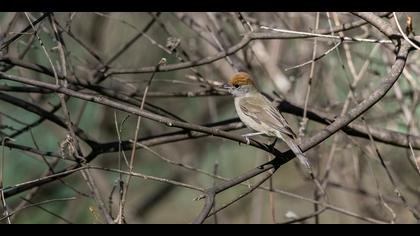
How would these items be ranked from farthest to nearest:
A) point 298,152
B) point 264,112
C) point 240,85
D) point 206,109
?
point 206,109, point 240,85, point 264,112, point 298,152

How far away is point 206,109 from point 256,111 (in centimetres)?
503

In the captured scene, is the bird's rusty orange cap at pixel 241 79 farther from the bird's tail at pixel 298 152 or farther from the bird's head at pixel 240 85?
the bird's tail at pixel 298 152

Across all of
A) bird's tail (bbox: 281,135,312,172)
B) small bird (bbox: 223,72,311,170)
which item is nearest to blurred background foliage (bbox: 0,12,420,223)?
bird's tail (bbox: 281,135,312,172)

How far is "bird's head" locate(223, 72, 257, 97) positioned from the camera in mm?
4677

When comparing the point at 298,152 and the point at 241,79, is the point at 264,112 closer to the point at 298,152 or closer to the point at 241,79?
the point at 241,79

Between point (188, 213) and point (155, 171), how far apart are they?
1.66 metres

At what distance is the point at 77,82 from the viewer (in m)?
4.32

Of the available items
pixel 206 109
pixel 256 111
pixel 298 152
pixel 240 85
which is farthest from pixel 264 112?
pixel 206 109

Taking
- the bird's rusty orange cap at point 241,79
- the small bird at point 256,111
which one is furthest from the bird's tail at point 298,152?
the bird's rusty orange cap at point 241,79

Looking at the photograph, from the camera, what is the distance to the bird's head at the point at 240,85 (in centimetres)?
468

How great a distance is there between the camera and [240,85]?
4723 mm
